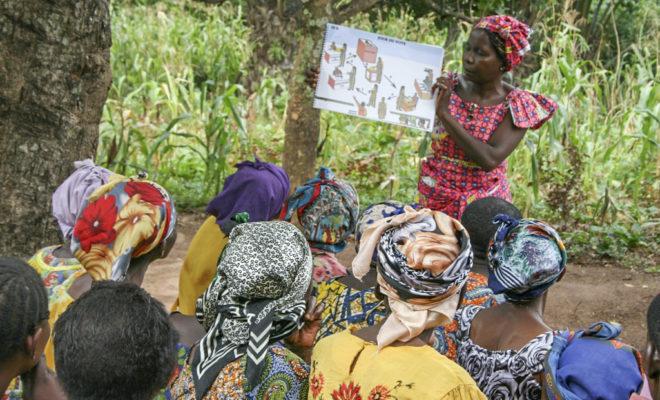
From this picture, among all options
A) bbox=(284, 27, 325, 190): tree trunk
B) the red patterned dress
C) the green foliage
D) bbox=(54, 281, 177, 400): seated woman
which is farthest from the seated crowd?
the green foliage

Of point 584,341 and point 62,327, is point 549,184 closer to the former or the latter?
point 584,341

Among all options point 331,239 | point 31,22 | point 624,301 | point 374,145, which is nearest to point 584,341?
point 331,239

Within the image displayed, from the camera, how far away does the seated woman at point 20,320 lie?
171 cm

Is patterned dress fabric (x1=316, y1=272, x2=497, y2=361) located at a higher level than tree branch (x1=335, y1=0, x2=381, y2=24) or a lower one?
lower

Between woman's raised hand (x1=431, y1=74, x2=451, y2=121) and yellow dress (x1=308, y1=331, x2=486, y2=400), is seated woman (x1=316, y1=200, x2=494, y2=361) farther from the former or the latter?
woman's raised hand (x1=431, y1=74, x2=451, y2=121)

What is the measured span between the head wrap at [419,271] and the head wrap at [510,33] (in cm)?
173

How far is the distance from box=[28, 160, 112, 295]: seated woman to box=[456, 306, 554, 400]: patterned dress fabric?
1301 millimetres

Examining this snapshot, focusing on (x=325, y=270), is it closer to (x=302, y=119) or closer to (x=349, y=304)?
(x=349, y=304)

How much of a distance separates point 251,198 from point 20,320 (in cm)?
134

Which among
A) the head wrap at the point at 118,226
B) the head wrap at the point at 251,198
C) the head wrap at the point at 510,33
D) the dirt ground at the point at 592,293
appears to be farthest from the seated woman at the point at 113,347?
the dirt ground at the point at 592,293

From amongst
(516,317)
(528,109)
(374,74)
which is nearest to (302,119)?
(374,74)

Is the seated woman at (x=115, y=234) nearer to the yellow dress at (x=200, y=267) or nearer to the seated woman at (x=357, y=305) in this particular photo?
the yellow dress at (x=200, y=267)

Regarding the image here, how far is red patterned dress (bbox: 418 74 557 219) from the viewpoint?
3.65 meters

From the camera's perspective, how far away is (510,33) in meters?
3.52
